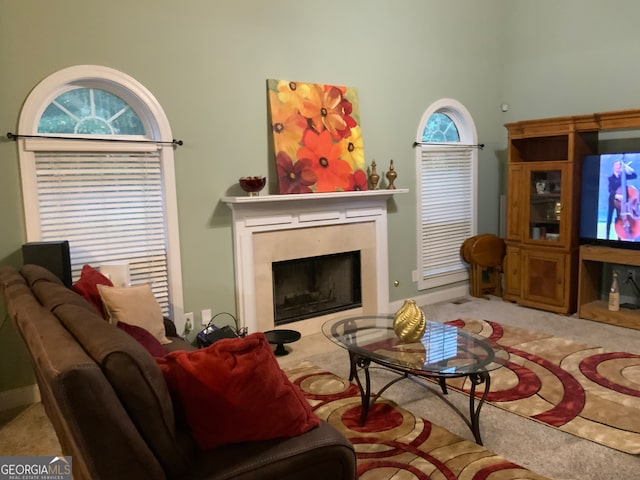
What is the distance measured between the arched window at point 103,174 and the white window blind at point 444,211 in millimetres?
2762

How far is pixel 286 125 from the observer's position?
429cm

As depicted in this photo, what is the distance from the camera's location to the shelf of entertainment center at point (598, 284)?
448 centimetres

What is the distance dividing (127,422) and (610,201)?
4.68 m

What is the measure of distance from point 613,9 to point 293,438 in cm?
537

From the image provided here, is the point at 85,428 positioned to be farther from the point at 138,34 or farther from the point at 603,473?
the point at 138,34

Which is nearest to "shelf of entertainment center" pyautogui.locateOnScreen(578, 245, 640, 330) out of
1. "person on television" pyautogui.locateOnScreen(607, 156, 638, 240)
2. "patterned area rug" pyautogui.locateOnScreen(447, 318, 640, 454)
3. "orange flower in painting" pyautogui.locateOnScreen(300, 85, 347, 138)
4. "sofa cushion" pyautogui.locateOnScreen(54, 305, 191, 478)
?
"person on television" pyautogui.locateOnScreen(607, 156, 638, 240)

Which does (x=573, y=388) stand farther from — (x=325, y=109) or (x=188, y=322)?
(x=325, y=109)

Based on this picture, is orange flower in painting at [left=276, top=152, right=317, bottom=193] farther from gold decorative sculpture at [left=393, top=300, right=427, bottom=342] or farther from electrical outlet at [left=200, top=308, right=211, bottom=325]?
gold decorative sculpture at [left=393, top=300, right=427, bottom=342]

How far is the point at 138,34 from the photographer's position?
3574mm

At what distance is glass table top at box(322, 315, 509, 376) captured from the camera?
2605 millimetres

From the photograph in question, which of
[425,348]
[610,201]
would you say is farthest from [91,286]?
[610,201]

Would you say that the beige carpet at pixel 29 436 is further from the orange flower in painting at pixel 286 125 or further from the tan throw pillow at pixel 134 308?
the orange flower in painting at pixel 286 125

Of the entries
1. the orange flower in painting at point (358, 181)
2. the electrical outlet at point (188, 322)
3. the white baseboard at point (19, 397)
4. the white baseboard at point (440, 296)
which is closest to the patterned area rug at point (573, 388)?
the white baseboard at point (440, 296)

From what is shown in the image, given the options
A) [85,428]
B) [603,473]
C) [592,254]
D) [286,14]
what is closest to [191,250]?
[286,14]
